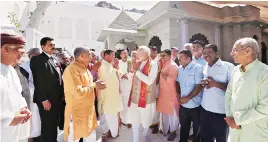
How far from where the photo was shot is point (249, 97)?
2.07 m

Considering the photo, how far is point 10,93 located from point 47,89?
1.27m

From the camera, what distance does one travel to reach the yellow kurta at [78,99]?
9.16ft

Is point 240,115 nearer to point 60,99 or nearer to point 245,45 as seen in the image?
point 245,45

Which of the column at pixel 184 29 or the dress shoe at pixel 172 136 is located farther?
the column at pixel 184 29

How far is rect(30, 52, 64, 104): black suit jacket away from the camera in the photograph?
10.3ft

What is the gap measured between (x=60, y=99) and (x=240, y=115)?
8.20ft

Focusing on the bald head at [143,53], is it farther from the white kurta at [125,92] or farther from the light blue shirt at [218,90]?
the light blue shirt at [218,90]

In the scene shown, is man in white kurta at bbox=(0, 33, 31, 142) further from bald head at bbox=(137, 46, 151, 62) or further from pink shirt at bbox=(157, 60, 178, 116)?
pink shirt at bbox=(157, 60, 178, 116)

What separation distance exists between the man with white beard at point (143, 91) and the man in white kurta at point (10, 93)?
1.88 metres

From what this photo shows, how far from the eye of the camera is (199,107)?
3291 mm

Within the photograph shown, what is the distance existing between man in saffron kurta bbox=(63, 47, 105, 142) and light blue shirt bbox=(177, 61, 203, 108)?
1.37 metres

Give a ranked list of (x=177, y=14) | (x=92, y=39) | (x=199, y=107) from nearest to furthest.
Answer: (x=199, y=107)
(x=177, y=14)
(x=92, y=39)

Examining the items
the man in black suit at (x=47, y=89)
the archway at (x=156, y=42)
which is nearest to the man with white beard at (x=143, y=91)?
the man in black suit at (x=47, y=89)

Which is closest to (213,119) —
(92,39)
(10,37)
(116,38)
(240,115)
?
(240,115)
